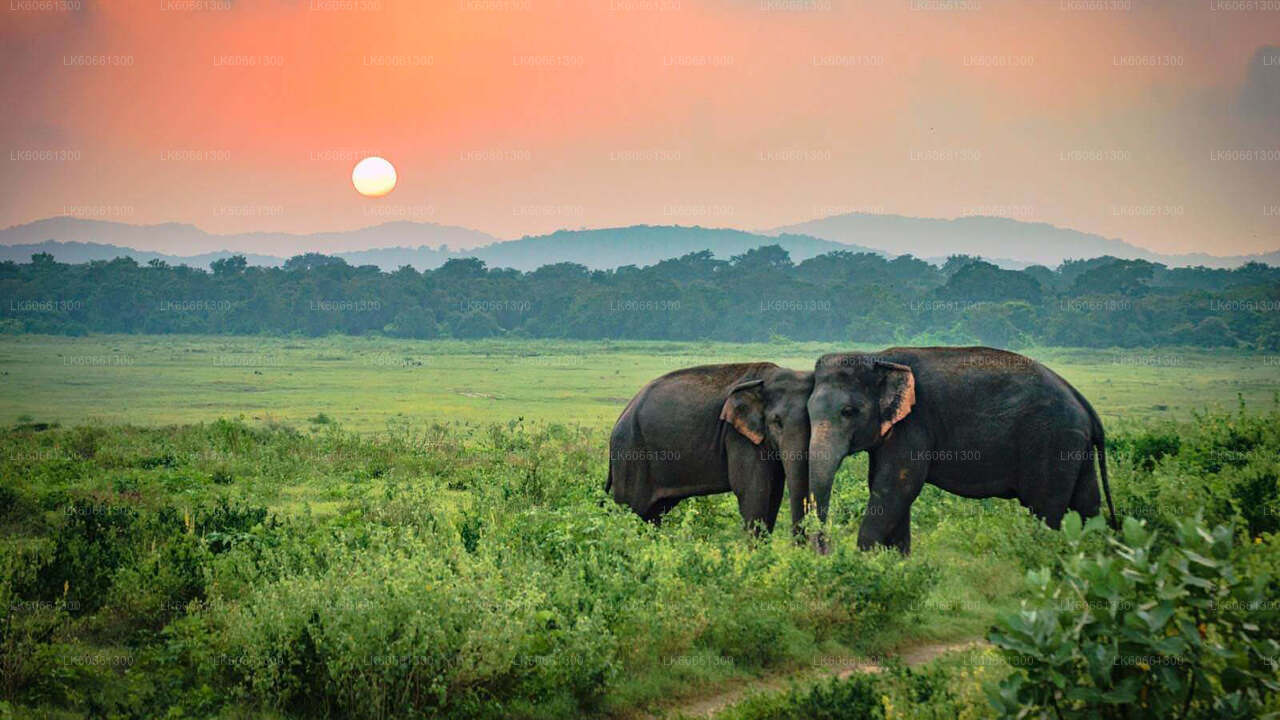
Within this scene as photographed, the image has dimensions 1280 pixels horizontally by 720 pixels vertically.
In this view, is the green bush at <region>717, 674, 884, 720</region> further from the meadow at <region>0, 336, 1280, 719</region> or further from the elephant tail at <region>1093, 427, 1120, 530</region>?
the elephant tail at <region>1093, 427, 1120, 530</region>

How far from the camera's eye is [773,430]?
12.4m

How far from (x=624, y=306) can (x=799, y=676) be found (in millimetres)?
75076

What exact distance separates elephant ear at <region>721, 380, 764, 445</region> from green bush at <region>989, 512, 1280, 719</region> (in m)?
6.98

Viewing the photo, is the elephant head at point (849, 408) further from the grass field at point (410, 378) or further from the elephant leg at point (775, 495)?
the grass field at point (410, 378)

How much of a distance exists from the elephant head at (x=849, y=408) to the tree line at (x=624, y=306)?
61.5 m

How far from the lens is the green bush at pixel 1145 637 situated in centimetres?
520

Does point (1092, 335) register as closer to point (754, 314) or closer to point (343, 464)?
point (754, 314)

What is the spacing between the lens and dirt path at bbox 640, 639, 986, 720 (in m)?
8.11

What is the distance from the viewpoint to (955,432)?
1237 centimetres

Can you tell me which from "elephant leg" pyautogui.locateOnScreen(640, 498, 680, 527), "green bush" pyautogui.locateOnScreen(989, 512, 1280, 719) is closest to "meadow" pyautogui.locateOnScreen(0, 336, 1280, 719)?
"green bush" pyautogui.locateOnScreen(989, 512, 1280, 719)

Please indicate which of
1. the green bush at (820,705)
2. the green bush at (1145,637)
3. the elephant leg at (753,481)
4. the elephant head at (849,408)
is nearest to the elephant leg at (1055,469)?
the elephant head at (849,408)

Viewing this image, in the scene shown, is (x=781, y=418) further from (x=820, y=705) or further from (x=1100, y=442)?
(x=820, y=705)

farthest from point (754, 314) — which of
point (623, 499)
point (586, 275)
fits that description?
point (623, 499)

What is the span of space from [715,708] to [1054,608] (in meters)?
3.39
